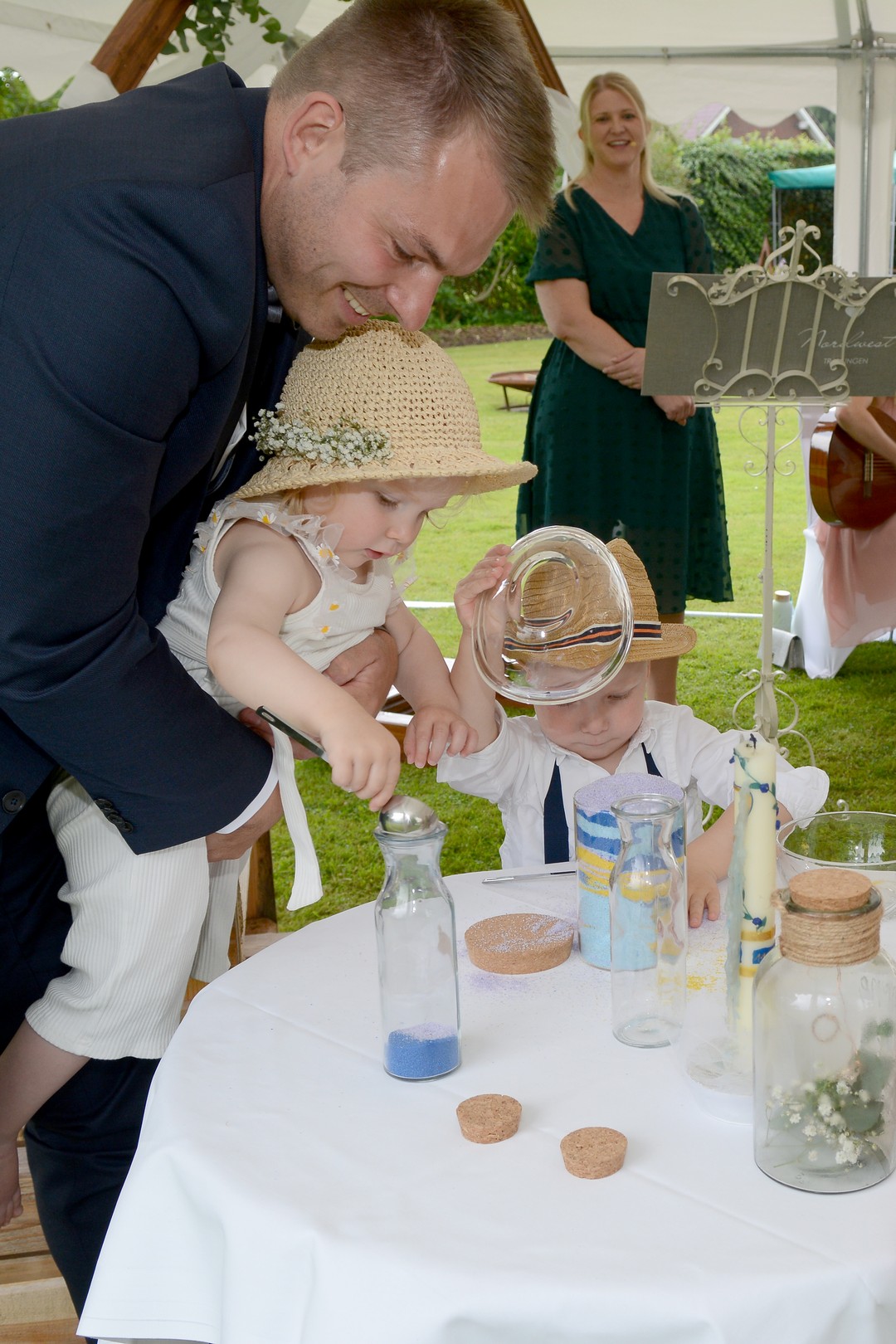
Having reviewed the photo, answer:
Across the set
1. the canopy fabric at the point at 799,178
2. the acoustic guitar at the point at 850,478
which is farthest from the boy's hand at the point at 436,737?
the canopy fabric at the point at 799,178

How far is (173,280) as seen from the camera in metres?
1.11

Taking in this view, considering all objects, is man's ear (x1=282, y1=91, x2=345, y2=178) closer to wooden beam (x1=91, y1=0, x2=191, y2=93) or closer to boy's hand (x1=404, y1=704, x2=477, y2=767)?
boy's hand (x1=404, y1=704, x2=477, y2=767)

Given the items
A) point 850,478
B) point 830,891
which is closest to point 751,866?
point 830,891

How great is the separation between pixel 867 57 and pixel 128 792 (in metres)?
4.93

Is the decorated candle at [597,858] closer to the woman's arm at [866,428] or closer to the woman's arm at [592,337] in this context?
the woman's arm at [592,337]

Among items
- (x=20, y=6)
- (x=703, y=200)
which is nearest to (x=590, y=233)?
(x=20, y=6)

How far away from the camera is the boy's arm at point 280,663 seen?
1.32 metres

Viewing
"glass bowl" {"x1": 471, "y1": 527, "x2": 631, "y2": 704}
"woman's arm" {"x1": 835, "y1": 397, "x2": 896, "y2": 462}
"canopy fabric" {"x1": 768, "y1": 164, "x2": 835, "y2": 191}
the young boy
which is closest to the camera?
"glass bowl" {"x1": 471, "y1": 527, "x2": 631, "y2": 704}

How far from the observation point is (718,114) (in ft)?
46.9

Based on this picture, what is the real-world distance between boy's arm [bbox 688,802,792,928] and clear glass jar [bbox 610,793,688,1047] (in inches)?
9.6

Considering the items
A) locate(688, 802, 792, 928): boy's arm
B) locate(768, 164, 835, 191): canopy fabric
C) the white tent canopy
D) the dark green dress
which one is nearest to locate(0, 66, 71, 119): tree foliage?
the dark green dress

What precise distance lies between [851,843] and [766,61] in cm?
473

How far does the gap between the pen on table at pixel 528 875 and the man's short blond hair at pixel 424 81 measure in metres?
0.80

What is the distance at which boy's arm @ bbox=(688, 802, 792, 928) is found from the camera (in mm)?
1446
